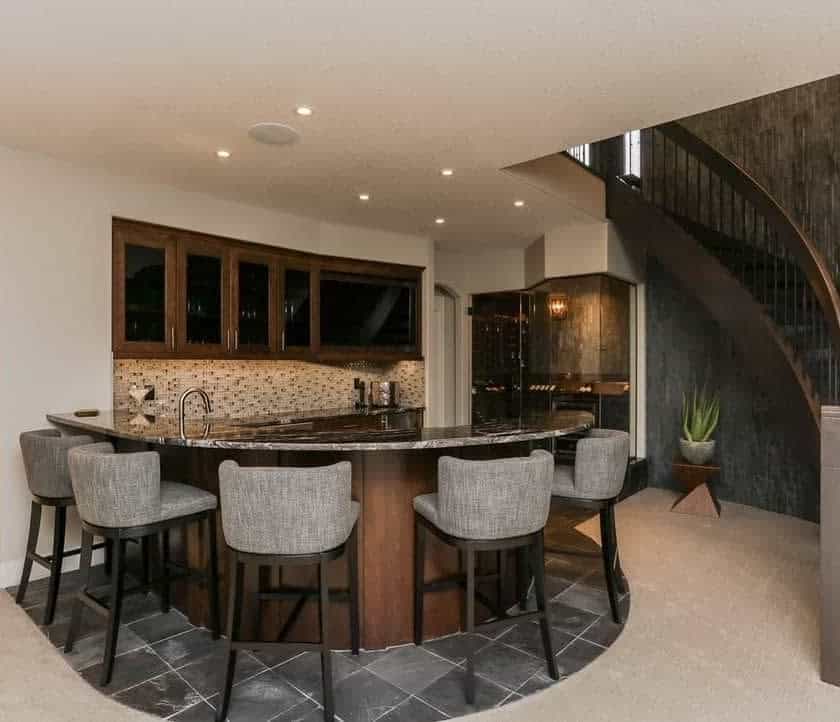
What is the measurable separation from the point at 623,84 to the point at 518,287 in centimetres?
391

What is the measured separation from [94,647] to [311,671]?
110 centimetres

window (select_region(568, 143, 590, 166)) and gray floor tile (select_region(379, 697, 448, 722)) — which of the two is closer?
gray floor tile (select_region(379, 697, 448, 722))

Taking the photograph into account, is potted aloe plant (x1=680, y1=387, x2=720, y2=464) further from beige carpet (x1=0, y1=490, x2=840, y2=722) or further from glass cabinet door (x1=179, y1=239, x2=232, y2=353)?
glass cabinet door (x1=179, y1=239, x2=232, y2=353)

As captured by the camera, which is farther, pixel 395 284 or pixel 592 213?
pixel 395 284

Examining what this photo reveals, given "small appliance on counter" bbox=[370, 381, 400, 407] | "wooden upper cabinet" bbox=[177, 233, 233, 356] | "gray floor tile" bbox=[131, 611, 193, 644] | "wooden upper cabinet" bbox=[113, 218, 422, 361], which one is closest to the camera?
"gray floor tile" bbox=[131, 611, 193, 644]

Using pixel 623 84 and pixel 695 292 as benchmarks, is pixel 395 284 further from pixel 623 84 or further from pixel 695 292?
pixel 623 84

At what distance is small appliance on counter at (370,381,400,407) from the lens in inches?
220

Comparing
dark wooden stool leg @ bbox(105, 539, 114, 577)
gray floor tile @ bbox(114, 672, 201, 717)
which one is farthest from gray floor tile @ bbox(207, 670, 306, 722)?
dark wooden stool leg @ bbox(105, 539, 114, 577)

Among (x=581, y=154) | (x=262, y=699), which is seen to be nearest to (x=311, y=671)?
(x=262, y=699)

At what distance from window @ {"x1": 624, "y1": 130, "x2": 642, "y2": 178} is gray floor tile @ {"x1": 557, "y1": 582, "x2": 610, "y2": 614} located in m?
4.13

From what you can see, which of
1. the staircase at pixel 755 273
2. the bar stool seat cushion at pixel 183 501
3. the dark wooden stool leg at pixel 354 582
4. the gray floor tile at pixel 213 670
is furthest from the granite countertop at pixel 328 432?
the staircase at pixel 755 273

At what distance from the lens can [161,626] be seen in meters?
2.92

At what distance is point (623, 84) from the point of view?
2.67m

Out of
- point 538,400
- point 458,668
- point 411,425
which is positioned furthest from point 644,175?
point 458,668
